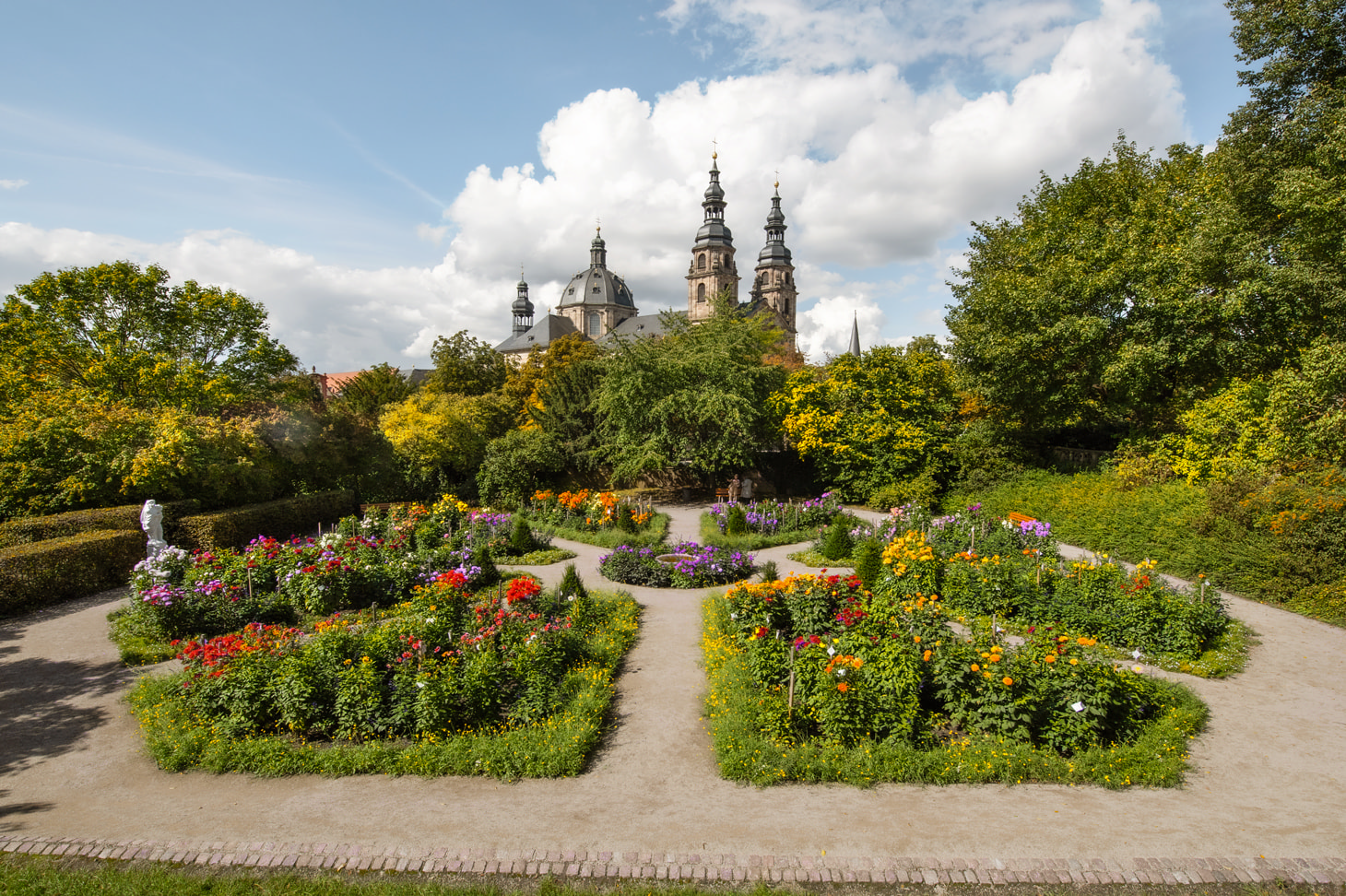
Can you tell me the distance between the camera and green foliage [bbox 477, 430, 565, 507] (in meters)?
21.5

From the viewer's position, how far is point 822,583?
859cm

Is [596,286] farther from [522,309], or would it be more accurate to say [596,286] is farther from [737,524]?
[737,524]

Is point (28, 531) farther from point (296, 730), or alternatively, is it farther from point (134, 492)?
point (296, 730)

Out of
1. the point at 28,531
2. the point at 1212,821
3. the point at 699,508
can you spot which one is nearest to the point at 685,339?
the point at 699,508

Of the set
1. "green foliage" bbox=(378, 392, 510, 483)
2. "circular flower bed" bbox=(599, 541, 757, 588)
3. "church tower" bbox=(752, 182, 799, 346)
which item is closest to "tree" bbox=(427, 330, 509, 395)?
"green foliage" bbox=(378, 392, 510, 483)

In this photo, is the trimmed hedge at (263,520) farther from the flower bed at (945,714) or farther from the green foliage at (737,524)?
the flower bed at (945,714)

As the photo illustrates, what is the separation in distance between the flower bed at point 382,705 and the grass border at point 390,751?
1cm

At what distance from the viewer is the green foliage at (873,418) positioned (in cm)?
2042

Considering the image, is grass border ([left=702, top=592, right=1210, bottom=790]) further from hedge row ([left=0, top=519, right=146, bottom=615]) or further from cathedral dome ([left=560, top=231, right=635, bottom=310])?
cathedral dome ([left=560, top=231, right=635, bottom=310])

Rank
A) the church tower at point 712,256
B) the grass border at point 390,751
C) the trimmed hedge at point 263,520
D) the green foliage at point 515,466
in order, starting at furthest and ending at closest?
the church tower at point 712,256
the green foliage at point 515,466
the trimmed hedge at point 263,520
the grass border at point 390,751

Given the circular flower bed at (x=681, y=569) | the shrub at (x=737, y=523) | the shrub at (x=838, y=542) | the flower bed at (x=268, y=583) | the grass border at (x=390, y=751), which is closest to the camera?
the grass border at (x=390, y=751)

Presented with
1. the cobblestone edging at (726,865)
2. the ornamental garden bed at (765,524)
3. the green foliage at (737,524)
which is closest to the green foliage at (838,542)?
the ornamental garden bed at (765,524)

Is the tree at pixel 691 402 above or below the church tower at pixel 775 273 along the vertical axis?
below

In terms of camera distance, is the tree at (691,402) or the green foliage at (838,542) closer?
the green foliage at (838,542)
